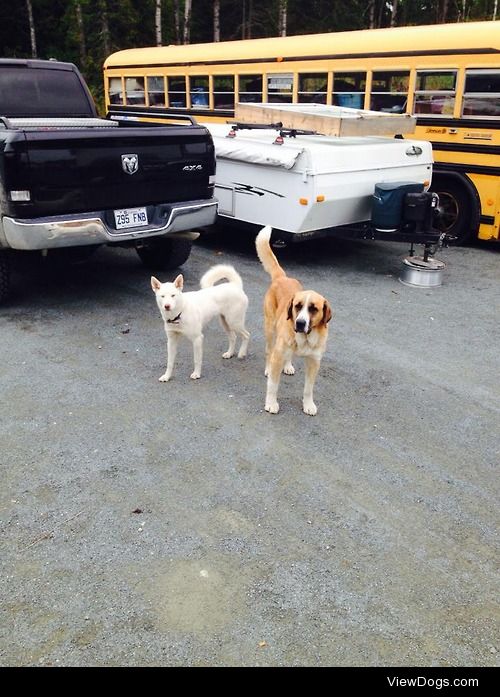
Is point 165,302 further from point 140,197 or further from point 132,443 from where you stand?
point 140,197

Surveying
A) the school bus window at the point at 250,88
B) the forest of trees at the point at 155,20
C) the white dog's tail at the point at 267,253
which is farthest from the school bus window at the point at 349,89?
the forest of trees at the point at 155,20

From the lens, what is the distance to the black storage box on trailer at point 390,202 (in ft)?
24.4

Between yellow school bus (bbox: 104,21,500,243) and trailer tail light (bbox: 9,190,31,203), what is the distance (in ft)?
17.9

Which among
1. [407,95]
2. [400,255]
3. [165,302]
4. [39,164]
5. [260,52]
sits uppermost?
[260,52]

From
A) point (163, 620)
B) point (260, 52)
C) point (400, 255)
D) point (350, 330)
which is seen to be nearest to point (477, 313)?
point (350, 330)

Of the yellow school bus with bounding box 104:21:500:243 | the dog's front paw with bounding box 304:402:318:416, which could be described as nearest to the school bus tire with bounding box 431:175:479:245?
the yellow school bus with bounding box 104:21:500:243

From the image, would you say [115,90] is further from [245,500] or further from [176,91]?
[245,500]

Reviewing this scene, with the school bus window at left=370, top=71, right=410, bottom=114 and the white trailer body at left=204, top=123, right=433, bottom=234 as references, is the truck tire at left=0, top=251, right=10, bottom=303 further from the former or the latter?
the school bus window at left=370, top=71, right=410, bottom=114

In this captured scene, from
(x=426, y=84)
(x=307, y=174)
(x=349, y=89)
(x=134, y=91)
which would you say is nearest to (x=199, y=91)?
(x=134, y=91)

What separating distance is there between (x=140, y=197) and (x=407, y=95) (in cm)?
508

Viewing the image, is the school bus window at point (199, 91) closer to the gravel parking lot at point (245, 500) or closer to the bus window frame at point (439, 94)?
the bus window frame at point (439, 94)

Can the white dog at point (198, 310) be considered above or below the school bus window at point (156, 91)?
below

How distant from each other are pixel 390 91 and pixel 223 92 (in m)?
3.52
